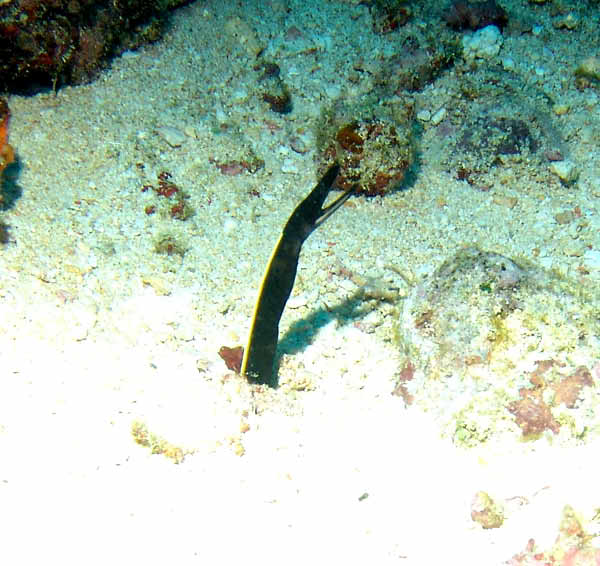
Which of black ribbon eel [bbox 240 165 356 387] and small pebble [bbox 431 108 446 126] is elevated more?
small pebble [bbox 431 108 446 126]

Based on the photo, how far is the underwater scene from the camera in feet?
9.25

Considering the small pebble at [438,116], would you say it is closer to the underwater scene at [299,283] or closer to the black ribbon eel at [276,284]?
the underwater scene at [299,283]

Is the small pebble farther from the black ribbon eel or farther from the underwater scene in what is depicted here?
the black ribbon eel

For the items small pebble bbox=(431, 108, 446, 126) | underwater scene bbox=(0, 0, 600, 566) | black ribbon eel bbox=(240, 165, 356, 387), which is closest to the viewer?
underwater scene bbox=(0, 0, 600, 566)

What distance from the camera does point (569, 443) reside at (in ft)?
9.29

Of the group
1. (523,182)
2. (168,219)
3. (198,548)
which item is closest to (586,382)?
(198,548)

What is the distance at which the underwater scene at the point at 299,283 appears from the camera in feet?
9.25

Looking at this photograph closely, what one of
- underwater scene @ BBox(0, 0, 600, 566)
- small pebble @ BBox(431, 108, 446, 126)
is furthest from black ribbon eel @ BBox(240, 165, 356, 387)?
small pebble @ BBox(431, 108, 446, 126)

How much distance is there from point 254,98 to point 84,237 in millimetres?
2751

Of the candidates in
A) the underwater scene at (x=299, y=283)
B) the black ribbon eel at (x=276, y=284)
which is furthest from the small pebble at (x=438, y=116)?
the black ribbon eel at (x=276, y=284)

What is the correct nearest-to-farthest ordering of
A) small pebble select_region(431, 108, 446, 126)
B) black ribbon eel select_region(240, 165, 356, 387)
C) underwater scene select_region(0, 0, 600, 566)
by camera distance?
underwater scene select_region(0, 0, 600, 566), black ribbon eel select_region(240, 165, 356, 387), small pebble select_region(431, 108, 446, 126)

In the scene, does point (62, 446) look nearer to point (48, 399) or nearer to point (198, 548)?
point (48, 399)

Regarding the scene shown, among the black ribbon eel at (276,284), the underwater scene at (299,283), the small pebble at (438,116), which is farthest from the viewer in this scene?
the small pebble at (438,116)

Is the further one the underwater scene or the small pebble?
the small pebble
